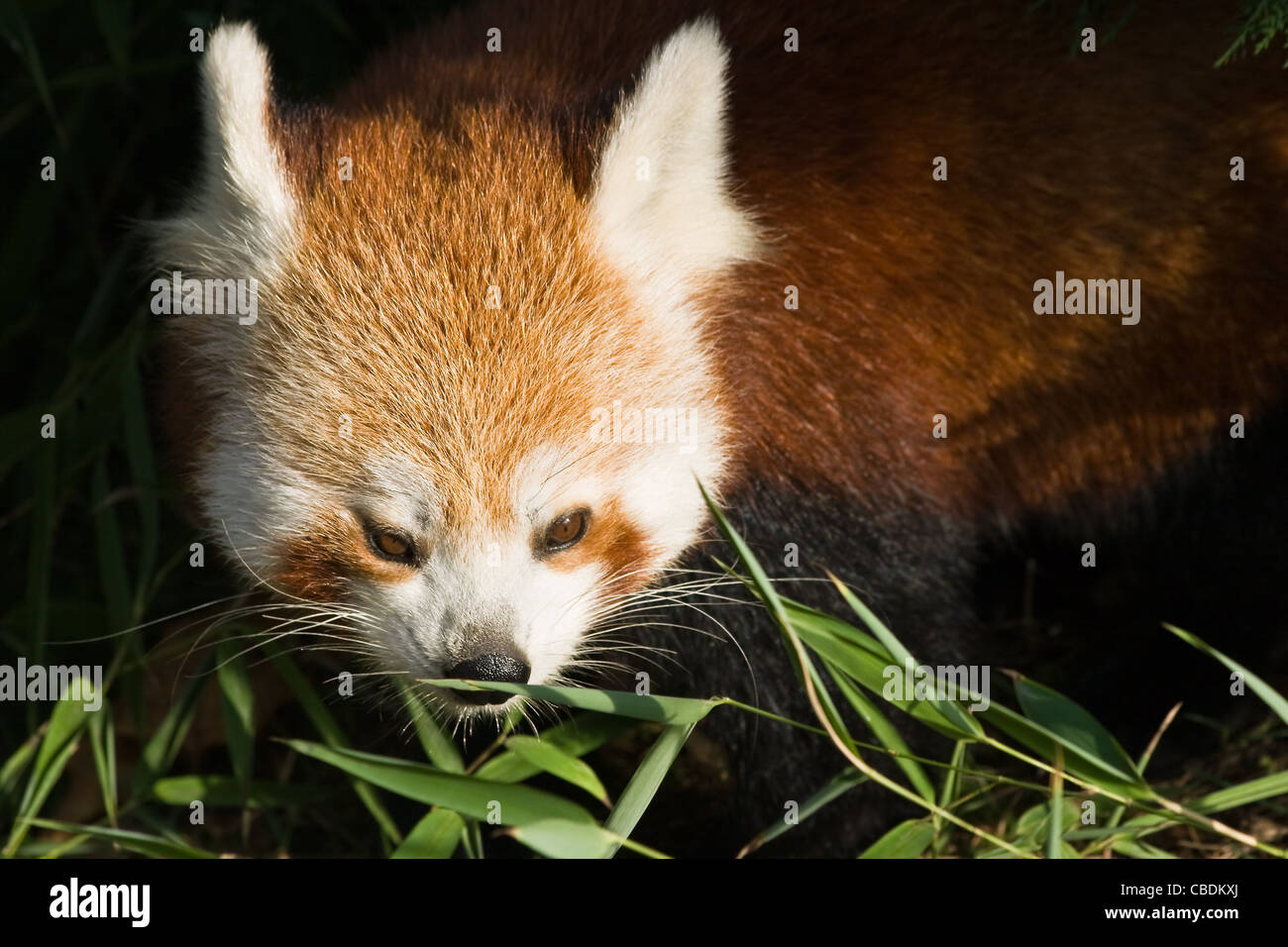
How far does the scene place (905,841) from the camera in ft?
9.03

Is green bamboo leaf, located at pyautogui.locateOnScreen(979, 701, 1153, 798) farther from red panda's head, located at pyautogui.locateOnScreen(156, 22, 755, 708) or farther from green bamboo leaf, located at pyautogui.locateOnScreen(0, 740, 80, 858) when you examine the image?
green bamboo leaf, located at pyautogui.locateOnScreen(0, 740, 80, 858)

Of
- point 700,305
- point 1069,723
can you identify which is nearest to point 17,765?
point 700,305

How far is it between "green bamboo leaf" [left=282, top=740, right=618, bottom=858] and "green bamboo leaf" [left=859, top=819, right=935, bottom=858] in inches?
25.0

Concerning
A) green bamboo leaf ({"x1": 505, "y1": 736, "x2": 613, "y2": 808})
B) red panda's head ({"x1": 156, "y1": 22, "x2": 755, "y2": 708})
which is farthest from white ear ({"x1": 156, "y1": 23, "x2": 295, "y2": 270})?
green bamboo leaf ({"x1": 505, "y1": 736, "x2": 613, "y2": 808})

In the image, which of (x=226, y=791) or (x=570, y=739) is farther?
(x=226, y=791)

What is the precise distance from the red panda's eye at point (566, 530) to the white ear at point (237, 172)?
0.71 meters

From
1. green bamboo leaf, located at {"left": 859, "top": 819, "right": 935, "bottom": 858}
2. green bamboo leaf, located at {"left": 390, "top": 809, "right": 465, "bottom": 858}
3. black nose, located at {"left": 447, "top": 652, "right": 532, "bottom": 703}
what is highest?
black nose, located at {"left": 447, "top": 652, "right": 532, "bottom": 703}

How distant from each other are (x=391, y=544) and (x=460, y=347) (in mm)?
377

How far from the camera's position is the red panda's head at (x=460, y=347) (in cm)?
231

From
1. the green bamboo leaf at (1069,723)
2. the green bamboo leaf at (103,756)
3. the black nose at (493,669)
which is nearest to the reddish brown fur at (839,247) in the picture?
the black nose at (493,669)

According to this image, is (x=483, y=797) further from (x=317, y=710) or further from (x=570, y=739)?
(x=317, y=710)

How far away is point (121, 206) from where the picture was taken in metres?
4.11

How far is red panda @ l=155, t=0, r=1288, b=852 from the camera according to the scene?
2.33 meters

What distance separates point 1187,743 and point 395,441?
248 cm
